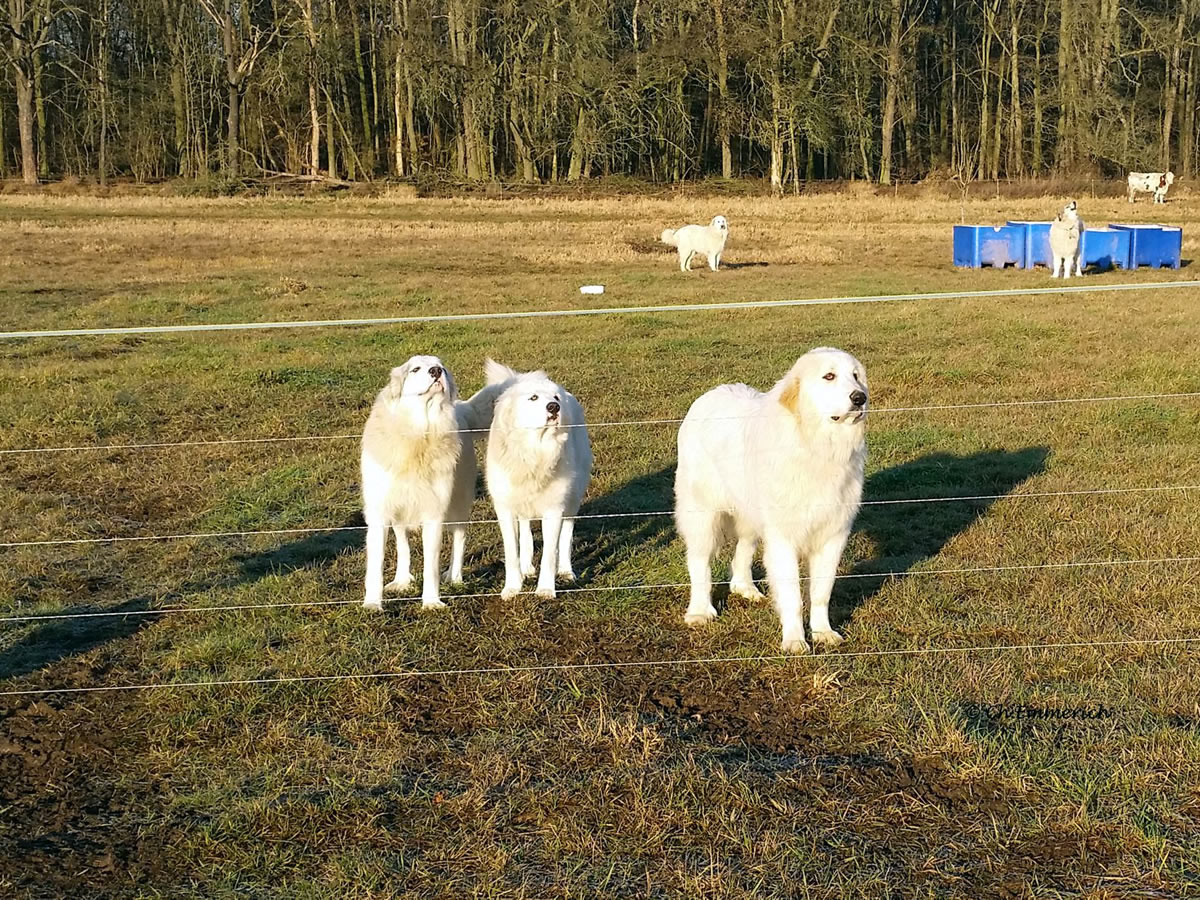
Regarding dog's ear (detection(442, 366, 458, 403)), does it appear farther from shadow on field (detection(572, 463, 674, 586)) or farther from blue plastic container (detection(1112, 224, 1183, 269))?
blue plastic container (detection(1112, 224, 1183, 269))

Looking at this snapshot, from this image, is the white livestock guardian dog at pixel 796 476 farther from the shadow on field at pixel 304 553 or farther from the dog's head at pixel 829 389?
the shadow on field at pixel 304 553

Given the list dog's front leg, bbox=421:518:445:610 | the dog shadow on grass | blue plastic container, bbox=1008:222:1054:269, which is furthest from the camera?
blue plastic container, bbox=1008:222:1054:269

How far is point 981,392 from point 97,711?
28.1 ft

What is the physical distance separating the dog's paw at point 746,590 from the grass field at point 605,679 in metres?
0.16

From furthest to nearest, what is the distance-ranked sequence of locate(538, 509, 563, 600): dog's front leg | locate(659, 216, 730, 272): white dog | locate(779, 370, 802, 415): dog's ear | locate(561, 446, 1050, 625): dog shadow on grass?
locate(659, 216, 730, 272): white dog < locate(561, 446, 1050, 625): dog shadow on grass < locate(538, 509, 563, 600): dog's front leg < locate(779, 370, 802, 415): dog's ear

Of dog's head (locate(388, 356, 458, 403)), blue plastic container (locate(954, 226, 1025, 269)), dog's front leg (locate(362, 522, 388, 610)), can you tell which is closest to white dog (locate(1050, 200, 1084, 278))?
blue plastic container (locate(954, 226, 1025, 269))

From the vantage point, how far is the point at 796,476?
503cm

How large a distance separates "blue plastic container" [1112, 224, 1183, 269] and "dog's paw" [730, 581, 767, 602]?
61.1 ft

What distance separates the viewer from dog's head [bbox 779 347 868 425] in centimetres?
482

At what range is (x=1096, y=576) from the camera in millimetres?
5930

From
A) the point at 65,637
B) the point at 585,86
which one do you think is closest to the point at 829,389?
the point at 65,637

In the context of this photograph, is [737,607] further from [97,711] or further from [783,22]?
[783,22]

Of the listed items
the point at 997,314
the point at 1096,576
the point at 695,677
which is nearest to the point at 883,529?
the point at 1096,576

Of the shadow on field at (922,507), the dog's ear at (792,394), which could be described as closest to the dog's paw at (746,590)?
the shadow on field at (922,507)
